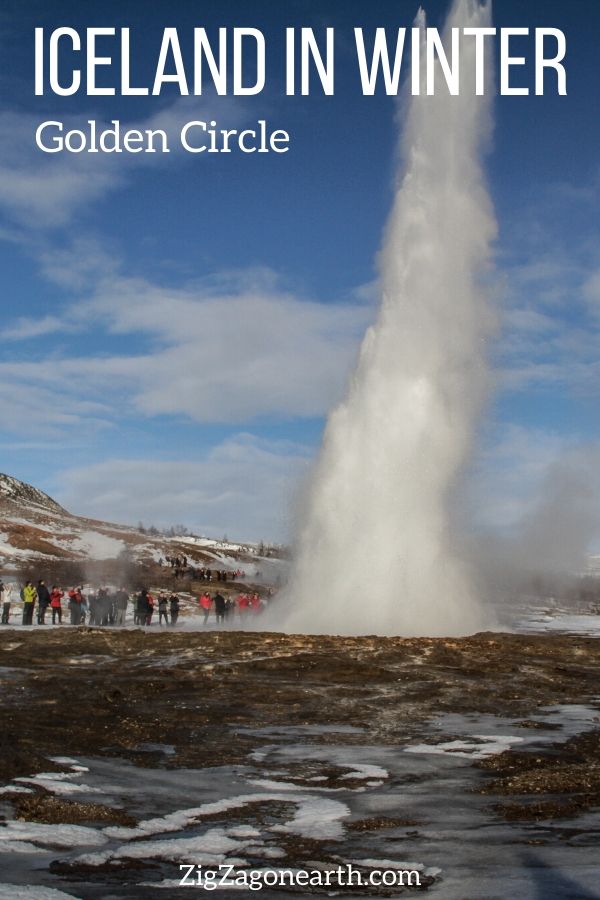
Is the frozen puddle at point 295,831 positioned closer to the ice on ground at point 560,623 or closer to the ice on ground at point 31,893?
the ice on ground at point 31,893

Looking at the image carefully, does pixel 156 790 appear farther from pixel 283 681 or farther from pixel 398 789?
pixel 283 681

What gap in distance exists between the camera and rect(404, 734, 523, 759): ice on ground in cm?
1184

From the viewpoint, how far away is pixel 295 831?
7.50 m

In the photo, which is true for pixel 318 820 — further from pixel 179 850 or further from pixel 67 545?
pixel 67 545

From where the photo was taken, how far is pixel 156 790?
30.7 ft

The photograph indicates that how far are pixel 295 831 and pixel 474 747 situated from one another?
5.47m

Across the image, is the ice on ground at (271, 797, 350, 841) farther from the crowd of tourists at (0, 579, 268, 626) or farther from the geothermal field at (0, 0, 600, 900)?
the crowd of tourists at (0, 579, 268, 626)

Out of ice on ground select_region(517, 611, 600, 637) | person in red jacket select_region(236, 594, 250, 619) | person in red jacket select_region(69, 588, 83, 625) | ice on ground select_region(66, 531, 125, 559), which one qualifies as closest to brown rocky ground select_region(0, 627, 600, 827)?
person in red jacket select_region(69, 588, 83, 625)

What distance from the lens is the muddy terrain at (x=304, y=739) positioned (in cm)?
742

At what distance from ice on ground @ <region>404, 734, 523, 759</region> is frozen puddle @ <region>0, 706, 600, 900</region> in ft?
0.60

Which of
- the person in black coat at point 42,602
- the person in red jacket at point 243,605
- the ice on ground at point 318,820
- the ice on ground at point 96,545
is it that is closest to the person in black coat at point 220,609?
the person in red jacket at point 243,605

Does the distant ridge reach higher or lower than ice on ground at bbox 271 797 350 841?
higher

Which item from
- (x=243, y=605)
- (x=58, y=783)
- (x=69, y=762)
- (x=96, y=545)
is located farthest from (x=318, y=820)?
(x=96, y=545)

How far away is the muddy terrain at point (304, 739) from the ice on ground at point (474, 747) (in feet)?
0.13
